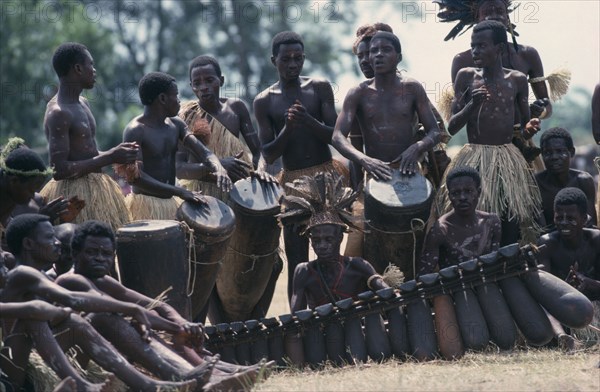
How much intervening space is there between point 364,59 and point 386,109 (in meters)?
1.00

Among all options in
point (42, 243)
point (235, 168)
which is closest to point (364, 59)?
point (235, 168)

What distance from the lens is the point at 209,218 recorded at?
24.6ft

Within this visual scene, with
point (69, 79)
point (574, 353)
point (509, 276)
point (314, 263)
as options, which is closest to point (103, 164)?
point (69, 79)

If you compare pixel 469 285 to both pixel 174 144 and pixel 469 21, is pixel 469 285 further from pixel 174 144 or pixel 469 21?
pixel 469 21

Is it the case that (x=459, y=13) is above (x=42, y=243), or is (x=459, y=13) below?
above

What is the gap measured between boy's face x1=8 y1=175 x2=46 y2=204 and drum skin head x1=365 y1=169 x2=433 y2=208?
6.50 ft

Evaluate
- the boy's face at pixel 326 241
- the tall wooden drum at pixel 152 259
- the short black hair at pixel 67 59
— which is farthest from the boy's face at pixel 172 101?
the boy's face at pixel 326 241

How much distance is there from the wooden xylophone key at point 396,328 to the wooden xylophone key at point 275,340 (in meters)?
0.63

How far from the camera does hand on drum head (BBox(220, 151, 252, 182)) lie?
8.12 metres

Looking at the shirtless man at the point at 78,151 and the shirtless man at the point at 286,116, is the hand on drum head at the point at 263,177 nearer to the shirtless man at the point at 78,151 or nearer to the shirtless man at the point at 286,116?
the shirtless man at the point at 286,116

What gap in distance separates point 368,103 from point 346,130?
244 mm

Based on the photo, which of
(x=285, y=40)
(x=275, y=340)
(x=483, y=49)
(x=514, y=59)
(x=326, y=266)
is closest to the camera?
(x=275, y=340)

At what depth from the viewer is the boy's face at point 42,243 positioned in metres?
6.33

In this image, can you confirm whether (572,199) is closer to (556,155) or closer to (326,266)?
(556,155)
